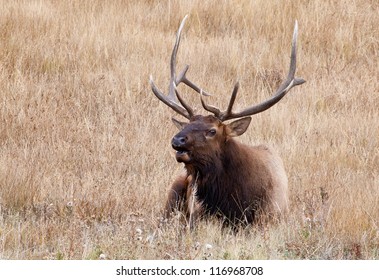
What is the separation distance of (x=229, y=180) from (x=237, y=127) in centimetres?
41

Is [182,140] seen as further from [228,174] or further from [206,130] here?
[228,174]

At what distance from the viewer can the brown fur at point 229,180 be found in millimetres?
7457

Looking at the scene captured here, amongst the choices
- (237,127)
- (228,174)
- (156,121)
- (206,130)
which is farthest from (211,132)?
(156,121)

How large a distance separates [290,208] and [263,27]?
5316 mm

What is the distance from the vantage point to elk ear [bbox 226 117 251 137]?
762cm

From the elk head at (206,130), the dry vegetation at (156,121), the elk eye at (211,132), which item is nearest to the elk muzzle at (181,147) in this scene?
the elk head at (206,130)

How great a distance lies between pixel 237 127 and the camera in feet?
25.1

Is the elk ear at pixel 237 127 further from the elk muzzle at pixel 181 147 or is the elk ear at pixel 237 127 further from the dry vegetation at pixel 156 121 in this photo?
the dry vegetation at pixel 156 121

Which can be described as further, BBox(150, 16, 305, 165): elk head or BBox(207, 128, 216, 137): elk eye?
BBox(207, 128, 216, 137): elk eye

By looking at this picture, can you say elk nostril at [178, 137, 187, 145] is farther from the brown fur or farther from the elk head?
the brown fur

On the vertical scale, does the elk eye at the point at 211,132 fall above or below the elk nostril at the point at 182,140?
above

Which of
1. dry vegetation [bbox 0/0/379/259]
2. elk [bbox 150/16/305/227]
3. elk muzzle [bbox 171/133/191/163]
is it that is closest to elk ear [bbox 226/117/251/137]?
elk [bbox 150/16/305/227]

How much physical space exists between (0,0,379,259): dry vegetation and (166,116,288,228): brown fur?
0.63 ft
